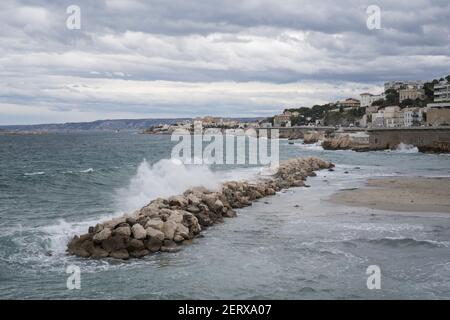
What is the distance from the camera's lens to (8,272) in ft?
40.7

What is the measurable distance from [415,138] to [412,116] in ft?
112

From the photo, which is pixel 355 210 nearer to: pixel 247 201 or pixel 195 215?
pixel 247 201

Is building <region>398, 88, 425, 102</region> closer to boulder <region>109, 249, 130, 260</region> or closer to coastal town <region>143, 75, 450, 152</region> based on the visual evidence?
coastal town <region>143, 75, 450, 152</region>

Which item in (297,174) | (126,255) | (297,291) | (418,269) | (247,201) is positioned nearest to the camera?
(297,291)

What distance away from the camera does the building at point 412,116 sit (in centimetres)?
9988

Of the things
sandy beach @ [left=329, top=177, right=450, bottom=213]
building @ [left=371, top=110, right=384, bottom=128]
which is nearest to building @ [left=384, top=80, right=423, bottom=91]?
building @ [left=371, top=110, right=384, bottom=128]

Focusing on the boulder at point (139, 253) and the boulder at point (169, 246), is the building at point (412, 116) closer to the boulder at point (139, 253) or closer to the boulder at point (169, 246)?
the boulder at point (169, 246)

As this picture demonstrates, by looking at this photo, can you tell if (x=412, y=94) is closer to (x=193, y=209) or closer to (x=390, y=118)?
(x=390, y=118)

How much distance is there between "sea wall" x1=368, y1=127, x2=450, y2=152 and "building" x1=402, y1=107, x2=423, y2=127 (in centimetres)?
2509

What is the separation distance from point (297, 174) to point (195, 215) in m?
16.7

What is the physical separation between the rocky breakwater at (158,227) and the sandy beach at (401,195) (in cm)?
491

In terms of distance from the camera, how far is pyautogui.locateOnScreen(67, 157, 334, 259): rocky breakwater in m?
13.8
